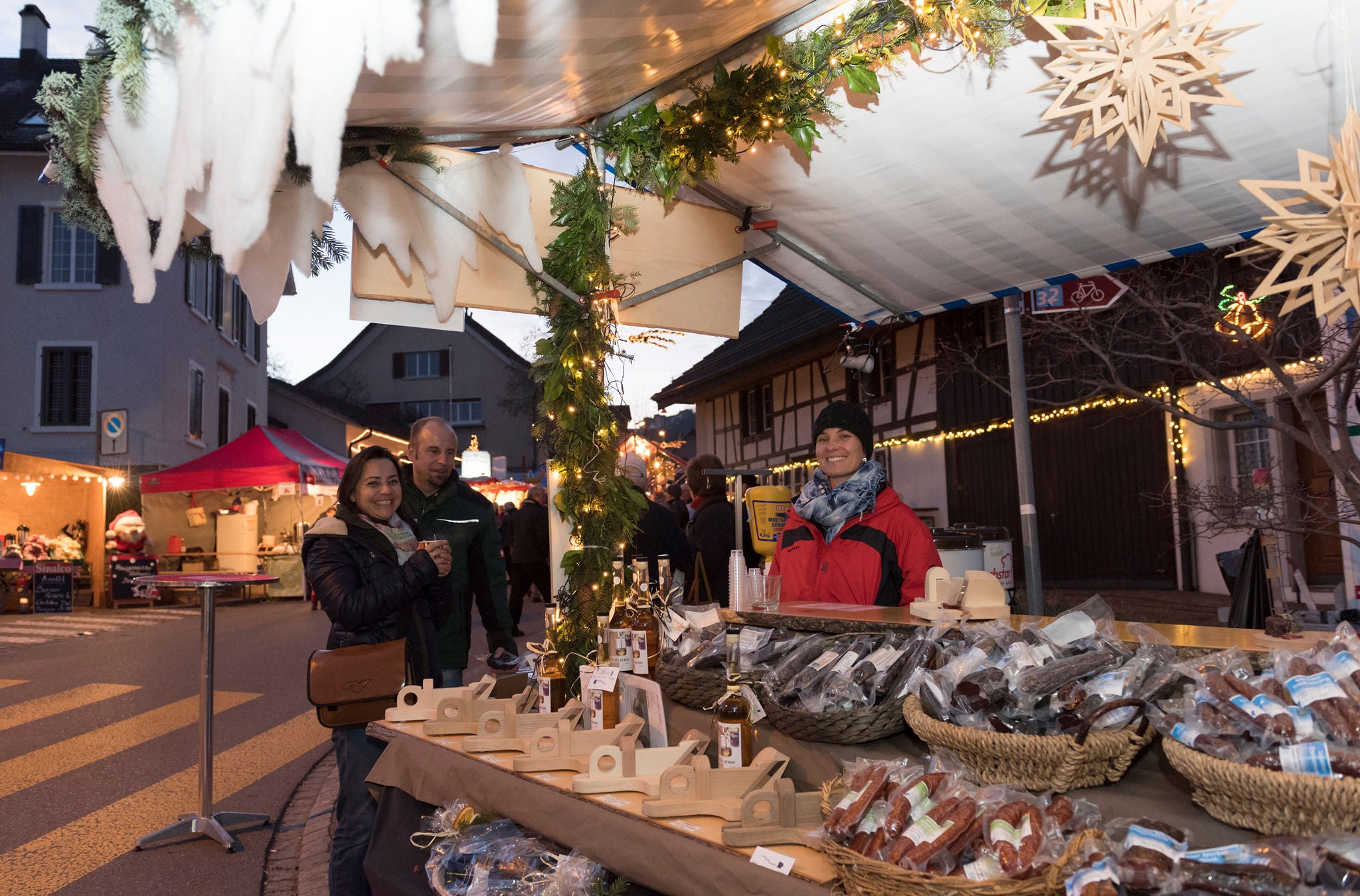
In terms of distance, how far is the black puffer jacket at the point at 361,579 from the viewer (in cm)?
347

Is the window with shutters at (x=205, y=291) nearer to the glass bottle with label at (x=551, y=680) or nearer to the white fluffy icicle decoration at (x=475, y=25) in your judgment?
the glass bottle with label at (x=551, y=680)

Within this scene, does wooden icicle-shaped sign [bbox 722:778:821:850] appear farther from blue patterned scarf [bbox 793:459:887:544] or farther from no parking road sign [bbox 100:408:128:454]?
no parking road sign [bbox 100:408:128:454]

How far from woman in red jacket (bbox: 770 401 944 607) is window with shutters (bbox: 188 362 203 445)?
66.9 ft

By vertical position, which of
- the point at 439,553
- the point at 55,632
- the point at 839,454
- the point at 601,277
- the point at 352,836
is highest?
the point at 601,277

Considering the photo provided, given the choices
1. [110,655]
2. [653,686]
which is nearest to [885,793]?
[653,686]

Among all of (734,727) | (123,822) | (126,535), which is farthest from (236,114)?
(126,535)

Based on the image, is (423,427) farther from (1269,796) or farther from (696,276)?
(1269,796)

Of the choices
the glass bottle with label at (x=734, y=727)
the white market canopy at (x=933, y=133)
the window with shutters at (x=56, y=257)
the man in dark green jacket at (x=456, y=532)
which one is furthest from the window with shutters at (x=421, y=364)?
the glass bottle with label at (x=734, y=727)

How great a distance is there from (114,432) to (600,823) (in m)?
17.4

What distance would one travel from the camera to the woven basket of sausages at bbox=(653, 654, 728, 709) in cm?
255

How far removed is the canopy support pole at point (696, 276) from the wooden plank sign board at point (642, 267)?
31 millimetres

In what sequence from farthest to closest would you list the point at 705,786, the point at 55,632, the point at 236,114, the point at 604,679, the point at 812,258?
the point at 55,632, the point at 812,258, the point at 604,679, the point at 705,786, the point at 236,114

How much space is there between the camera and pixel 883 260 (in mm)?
4430

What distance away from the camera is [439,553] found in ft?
11.8
